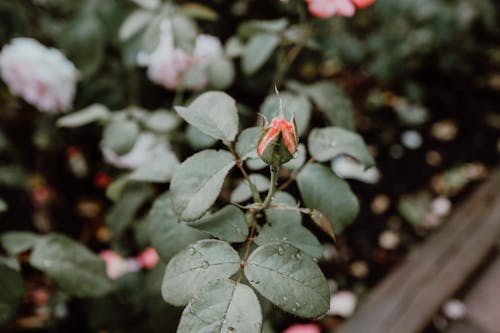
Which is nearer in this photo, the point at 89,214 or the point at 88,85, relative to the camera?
the point at 88,85

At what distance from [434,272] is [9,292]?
1.26m

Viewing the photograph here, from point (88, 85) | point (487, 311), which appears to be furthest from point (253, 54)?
point (487, 311)

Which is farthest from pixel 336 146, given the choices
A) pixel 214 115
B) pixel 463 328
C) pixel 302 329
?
pixel 463 328

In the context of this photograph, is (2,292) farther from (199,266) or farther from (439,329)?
(439,329)

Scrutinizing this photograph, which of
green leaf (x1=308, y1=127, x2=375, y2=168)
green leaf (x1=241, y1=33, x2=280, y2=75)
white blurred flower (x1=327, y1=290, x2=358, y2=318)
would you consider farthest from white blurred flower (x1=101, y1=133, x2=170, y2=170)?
white blurred flower (x1=327, y1=290, x2=358, y2=318)

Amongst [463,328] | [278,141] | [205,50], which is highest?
[278,141]

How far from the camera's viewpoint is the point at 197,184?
22.4 inches

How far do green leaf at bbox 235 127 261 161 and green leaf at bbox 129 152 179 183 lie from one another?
0.18 meters

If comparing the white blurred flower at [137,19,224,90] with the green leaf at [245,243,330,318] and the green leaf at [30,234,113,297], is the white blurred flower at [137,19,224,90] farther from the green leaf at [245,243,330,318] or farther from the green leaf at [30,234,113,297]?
the green leaf at [245,243,330,318]

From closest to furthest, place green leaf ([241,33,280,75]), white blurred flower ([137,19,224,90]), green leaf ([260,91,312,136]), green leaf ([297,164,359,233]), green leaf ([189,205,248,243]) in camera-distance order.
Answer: green leaf ([189,205,248,243]), green leaf ([297,164,359,233]), green leaf ([260,91,312,136]), green leaf ([241,33,280,75]), white blurred flower ([137,19,224,90])

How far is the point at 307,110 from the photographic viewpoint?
0.97m

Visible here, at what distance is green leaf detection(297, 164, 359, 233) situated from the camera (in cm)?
69

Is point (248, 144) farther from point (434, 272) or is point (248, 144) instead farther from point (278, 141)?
point (434, 272)

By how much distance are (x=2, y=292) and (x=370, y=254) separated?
4.40ft
